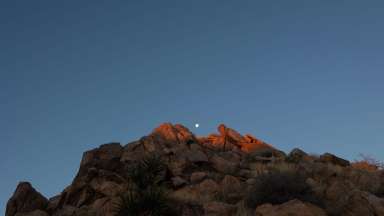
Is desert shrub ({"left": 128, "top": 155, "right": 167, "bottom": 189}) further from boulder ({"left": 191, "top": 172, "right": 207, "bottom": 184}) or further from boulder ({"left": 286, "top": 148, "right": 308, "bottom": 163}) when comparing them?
boulder ({"left": 286, "top": 148, "right": 308, "bottom": 163})

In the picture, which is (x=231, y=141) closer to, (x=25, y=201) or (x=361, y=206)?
(x=25, y=201)

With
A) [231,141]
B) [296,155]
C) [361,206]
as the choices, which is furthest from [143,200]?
[231,141]

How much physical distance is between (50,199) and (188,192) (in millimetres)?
9566

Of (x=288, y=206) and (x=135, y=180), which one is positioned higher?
(x=135, y=180)

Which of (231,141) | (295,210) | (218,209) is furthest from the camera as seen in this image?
(231,141)

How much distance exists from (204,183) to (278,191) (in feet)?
17.3

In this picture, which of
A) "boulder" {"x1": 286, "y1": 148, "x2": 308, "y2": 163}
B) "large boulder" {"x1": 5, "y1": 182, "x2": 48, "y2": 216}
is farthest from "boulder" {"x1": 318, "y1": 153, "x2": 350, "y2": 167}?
"large boulder" {"x1": 5, "y1": 182, "x2": 48, "y2": 216}

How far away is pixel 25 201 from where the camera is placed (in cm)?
2738

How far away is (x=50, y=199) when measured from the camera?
30000mm

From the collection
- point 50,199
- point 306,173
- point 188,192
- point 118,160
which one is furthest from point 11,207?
point 306,173

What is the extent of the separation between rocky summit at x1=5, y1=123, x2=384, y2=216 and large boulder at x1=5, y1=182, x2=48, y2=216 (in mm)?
50

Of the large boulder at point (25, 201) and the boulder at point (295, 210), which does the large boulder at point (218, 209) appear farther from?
the large boulder at point (25, 201)

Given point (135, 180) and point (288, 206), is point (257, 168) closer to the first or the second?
point (135, 180)

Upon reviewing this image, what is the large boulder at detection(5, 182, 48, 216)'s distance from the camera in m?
27.1
